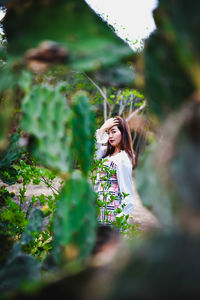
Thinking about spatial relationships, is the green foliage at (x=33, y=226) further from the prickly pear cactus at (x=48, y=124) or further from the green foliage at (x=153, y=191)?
the green foliage at (x=153, y=191)

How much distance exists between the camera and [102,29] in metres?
0.51

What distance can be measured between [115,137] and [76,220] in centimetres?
234

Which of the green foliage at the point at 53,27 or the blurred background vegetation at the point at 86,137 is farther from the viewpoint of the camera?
the green foliage at the point at 53,27

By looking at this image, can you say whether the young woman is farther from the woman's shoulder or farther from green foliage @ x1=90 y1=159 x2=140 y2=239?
green foliage @ x1=90 y1=159 x2=140 y2=239

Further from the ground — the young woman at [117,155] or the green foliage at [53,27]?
the young woman at [117,155]

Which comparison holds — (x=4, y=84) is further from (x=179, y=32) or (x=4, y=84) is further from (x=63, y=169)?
(x=179, y=32)

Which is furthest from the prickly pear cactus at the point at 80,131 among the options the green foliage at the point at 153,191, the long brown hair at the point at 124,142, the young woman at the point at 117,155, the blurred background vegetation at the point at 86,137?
the long brown hair at the point at 124,142

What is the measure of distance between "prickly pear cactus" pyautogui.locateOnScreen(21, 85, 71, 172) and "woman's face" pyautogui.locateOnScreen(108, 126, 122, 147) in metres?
2.21

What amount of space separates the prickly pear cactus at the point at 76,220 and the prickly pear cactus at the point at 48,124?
7 cm

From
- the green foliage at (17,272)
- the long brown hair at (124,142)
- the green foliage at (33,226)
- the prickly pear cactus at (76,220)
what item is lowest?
the green foliage at (17,272)

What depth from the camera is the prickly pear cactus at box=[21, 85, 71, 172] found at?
23.3 inches

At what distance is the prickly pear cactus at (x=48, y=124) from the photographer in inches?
23.3

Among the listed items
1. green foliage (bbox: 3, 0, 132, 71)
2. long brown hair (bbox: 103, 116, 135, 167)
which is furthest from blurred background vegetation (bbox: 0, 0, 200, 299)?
long brown hair (bbox: 103, 116, 135, 167)

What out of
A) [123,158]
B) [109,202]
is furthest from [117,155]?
[109,202]
